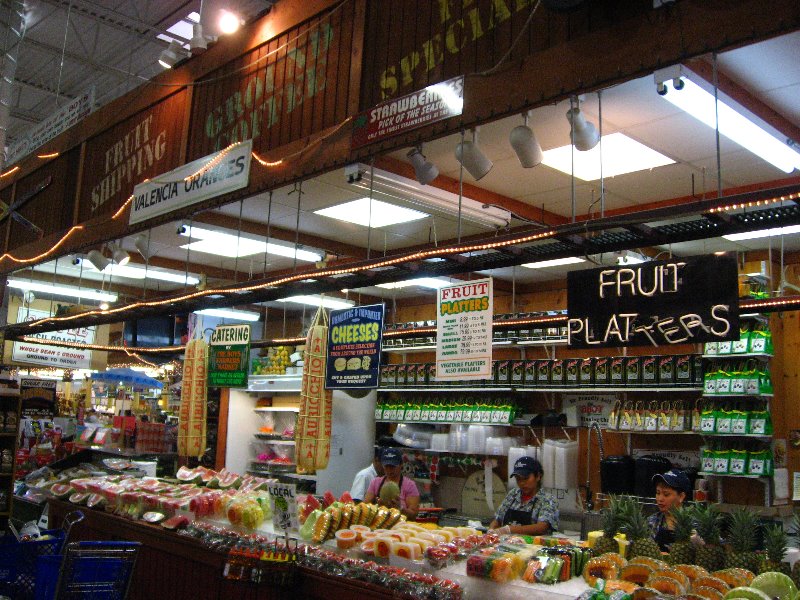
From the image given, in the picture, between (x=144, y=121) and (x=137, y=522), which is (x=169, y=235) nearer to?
(x=144, y=121)

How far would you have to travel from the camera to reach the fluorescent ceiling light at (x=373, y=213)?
7742 millimetres

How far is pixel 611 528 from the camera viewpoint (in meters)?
4.72

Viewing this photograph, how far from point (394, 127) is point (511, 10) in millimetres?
1175

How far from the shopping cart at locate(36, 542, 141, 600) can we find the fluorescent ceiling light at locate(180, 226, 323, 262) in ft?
13.8

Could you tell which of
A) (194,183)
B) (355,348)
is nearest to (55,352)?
(194,183)

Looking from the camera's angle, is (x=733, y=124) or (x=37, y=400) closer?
(x=733, y=124)

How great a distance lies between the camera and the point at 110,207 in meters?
9.58

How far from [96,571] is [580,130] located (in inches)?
169

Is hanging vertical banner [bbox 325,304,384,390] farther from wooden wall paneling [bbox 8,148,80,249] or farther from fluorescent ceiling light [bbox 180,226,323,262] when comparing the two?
wooden wall paneling [bbox 8,148,80,249]

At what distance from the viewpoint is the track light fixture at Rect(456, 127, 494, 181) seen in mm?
5512

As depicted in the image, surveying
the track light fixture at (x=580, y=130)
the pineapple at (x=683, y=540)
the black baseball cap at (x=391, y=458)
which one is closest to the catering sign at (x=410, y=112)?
the track light fixture at (x=580, y=130)

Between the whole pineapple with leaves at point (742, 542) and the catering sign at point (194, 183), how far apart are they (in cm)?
486

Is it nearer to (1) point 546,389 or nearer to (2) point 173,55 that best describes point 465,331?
(1) point 546,389

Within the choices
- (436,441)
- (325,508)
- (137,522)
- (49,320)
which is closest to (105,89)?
(49,320)
